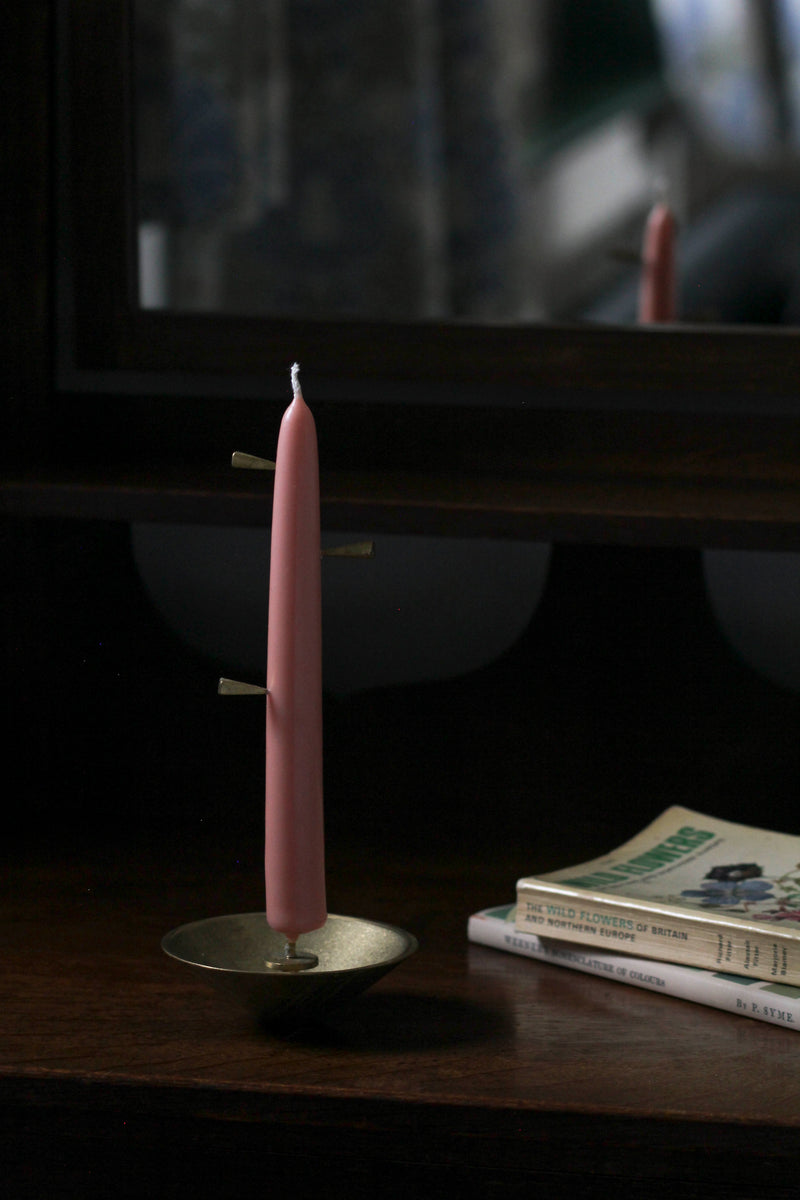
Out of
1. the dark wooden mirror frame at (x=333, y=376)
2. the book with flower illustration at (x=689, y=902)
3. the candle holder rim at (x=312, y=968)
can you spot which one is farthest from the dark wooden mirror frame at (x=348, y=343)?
the candle holder rim at (x=312, y=968)

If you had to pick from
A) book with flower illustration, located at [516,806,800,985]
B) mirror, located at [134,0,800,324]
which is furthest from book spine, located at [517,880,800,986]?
mirror, located at [134,0,800,324]

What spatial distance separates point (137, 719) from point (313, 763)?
0.50 metres

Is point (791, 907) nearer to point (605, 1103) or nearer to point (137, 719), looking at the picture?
point (605, 1103)

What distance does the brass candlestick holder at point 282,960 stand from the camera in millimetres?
605

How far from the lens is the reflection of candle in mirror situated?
40.5 inches

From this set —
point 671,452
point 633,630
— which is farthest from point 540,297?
point 633,630

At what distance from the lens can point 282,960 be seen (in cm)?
64

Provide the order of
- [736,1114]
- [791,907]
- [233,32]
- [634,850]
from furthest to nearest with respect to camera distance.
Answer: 1. [233,32]
2. [634,850]
3. [791,907]
4. [736,1114]

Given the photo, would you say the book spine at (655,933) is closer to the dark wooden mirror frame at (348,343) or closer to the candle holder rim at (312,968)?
the candle holder rim at (312,968)

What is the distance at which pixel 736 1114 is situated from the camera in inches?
22.5

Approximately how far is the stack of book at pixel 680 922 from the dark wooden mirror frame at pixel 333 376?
1.03 feet

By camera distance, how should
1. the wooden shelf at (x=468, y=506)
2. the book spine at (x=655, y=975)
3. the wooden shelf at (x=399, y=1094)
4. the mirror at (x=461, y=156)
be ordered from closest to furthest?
the wooden shelf at (x=399, y=1094)
the book spine at (x=655, y=975)
the wooden shelf at (x=468, y=506)
the mirror at (x=461, y=156)

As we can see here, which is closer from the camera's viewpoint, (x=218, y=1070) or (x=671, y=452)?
(x=218, y=1070)

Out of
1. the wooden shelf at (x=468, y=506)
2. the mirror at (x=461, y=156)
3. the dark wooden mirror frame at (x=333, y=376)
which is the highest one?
the mirror at (x=461, y=156)
